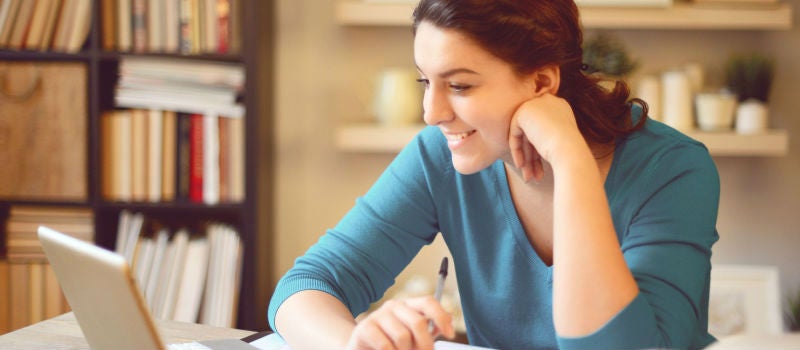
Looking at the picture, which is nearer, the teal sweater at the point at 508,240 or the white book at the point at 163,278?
the teal sweater at the point at 508,240

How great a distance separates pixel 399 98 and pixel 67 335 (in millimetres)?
1410

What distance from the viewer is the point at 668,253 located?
1.01 metres

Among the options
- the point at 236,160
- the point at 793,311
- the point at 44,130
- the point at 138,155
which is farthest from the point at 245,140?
the point at 793,311

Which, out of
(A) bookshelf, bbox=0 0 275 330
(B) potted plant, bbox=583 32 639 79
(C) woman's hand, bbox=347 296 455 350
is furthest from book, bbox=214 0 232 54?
(C) woman's hand, bbox=347 296 455 350

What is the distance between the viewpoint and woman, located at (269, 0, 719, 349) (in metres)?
0.93

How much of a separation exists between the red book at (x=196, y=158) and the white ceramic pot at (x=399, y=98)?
54cm

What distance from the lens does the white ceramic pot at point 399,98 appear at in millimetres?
2336

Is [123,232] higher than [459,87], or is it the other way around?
[459,87]

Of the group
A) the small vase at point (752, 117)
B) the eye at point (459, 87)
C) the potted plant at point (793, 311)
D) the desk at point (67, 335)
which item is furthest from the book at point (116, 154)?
the potted plant at point (793, 311)

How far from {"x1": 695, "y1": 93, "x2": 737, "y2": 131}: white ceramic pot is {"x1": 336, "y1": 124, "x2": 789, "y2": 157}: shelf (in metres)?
0.03

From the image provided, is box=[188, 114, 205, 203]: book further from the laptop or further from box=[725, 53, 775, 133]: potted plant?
box=[725, 53, 775, 133]: potted plant

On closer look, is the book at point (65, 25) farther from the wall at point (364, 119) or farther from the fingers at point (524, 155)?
the fingers at point (524, 155)

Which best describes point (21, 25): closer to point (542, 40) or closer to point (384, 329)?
point (542, 40)

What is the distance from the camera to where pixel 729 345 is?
2.13 feet
